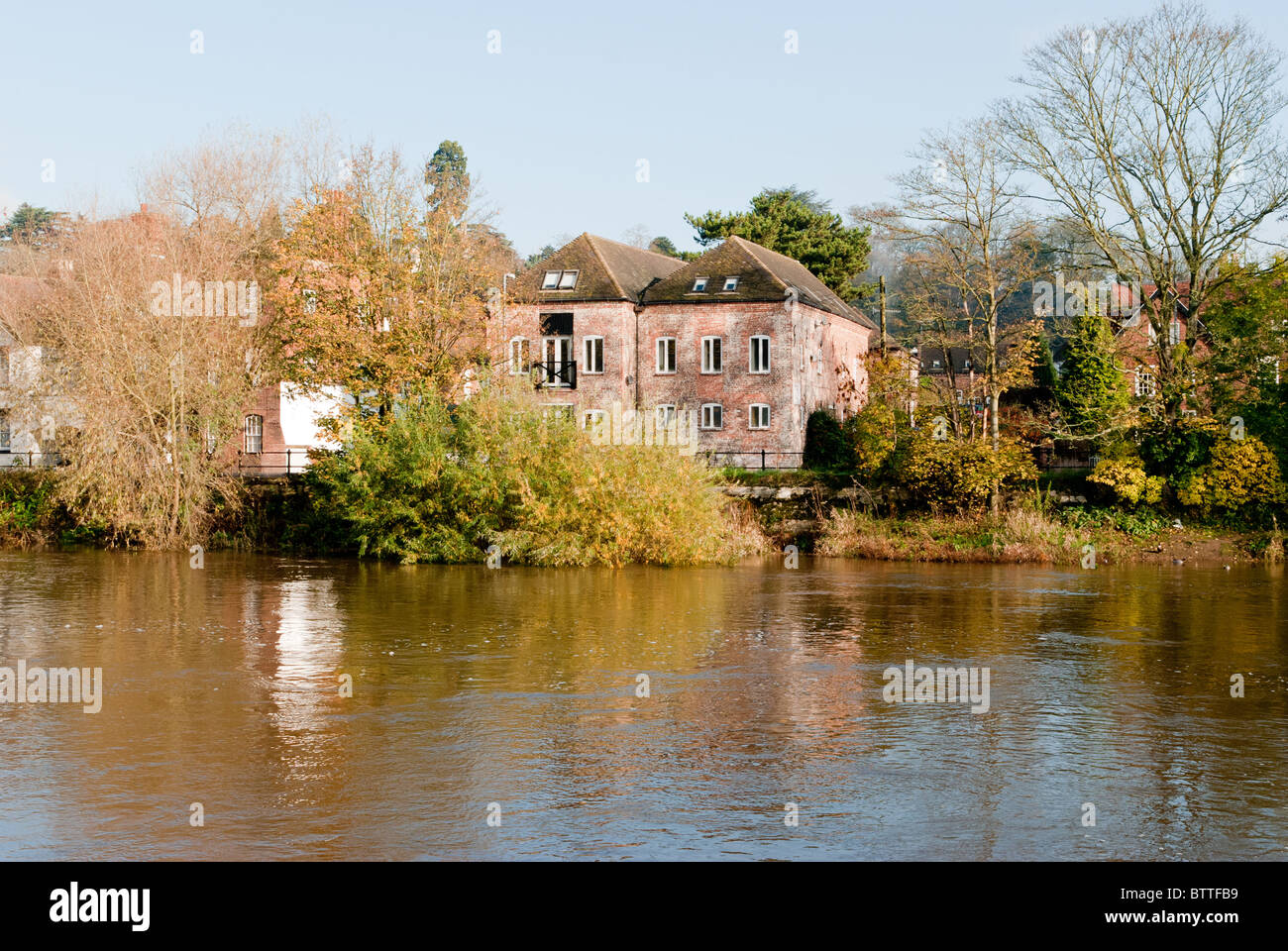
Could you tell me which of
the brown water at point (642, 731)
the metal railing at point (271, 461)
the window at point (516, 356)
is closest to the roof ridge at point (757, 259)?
the window at point (516, 356)

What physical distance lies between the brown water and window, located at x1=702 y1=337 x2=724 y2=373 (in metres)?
25.8

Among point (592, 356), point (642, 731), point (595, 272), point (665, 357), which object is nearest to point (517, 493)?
point (642, 731)

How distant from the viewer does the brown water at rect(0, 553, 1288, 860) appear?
368 inches

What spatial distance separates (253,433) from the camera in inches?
2014

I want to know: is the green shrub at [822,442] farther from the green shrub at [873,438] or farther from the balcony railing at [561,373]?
the balcony railing at [561,373]

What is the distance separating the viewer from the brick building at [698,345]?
48.5m

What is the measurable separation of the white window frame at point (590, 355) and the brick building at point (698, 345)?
1.6 inches

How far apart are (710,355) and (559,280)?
718 centimetres

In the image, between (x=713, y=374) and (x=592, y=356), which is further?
(x=592, y=356)

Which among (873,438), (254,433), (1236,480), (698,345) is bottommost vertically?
(1236,480)

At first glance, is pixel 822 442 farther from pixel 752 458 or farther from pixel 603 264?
pixel 603 264
